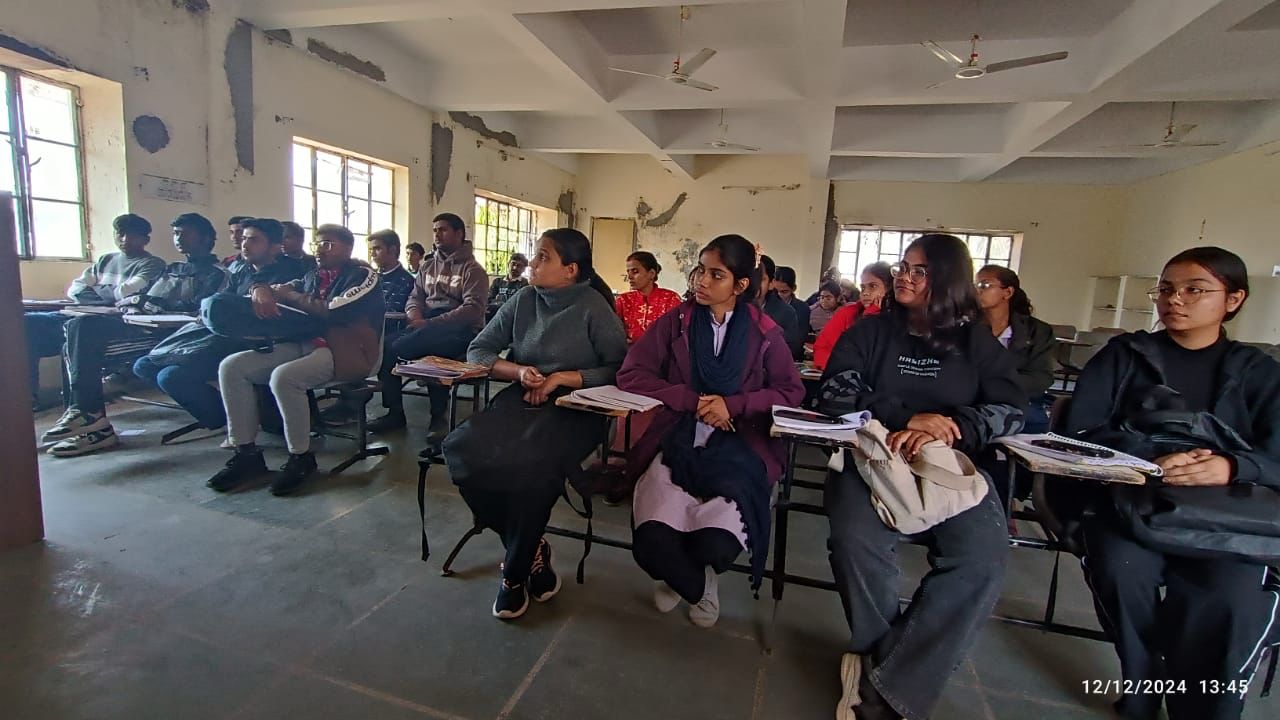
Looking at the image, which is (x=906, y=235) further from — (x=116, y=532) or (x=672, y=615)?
(x=116, y=532)

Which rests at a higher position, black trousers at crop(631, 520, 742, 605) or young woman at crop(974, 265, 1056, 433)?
young woman at crop(974, 265, 1056, 433)

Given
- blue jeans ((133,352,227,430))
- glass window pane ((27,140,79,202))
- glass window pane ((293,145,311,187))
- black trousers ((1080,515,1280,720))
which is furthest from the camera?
glass window pane ((293,145,311,187))

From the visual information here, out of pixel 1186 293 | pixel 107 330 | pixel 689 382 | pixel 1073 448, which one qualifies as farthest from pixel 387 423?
pixel 1186 293

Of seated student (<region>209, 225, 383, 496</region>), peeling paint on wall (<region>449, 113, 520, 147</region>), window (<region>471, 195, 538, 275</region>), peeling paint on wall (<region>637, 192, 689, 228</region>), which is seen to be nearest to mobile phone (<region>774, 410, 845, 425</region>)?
seated student (<region>209, 225, 383, 496</region>)

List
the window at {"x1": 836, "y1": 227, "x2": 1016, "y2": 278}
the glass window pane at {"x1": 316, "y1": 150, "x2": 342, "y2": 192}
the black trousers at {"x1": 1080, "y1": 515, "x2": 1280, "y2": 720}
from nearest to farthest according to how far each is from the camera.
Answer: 1. the black trousers at {"x1": 1080, "y1": 515, "x2": 1280, "y2": 720}
2. the glass window pane at {"x1": 316, "y1": 150, "x2": 342, "y2": 192}
3. the window at {"x1": 836, "y1": 227, "x2": 1016, "y2": 278}

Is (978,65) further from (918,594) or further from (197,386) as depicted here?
(197,386)

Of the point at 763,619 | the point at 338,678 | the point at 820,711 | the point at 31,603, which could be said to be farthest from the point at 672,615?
the point at 31,603

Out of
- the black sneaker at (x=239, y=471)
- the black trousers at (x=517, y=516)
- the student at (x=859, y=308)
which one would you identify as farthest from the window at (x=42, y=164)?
the student at (x=859, y=308)

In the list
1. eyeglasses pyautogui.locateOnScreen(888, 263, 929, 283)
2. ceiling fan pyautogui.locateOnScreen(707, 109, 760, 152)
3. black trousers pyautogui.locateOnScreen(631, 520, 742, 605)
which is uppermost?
ceiling fan pyautogui.locateOnScreen(707, 109, 760, 152)

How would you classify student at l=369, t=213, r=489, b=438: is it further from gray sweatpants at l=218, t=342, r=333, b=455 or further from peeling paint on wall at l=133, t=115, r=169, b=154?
peeling paint on wall at l=133, t=115, r=169, b=154

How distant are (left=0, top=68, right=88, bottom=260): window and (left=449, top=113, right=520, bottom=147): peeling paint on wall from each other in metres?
4.33

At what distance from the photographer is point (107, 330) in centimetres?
356

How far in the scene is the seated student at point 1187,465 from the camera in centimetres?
146

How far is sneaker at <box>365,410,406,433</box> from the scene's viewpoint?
3969 mm
